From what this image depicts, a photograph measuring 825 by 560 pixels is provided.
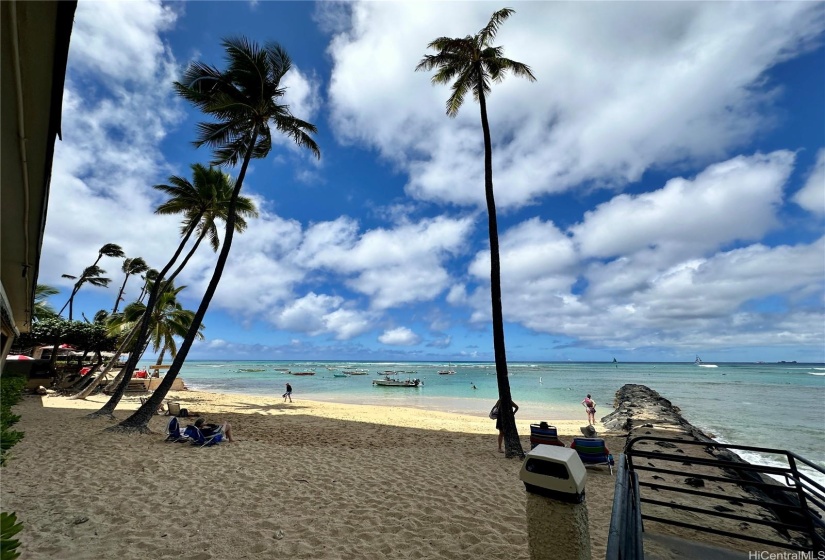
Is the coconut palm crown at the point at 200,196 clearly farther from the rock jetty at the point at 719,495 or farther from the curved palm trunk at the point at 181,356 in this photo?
the rock jetty at the point at 719,495

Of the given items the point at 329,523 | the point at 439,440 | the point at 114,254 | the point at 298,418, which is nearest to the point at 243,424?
the point at 298,418

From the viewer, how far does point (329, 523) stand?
4645mm

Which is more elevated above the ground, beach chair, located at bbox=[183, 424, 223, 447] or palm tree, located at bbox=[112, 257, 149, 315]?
palm tree, located at bbox=[112, 257, 149, 315]

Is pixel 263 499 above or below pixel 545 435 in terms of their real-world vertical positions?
below

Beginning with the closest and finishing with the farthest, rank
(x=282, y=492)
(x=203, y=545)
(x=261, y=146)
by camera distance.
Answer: (x=203, y=545)
(x=282, y=492)
(x=261, y=146)

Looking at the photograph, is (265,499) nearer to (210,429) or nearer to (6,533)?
(6,533)

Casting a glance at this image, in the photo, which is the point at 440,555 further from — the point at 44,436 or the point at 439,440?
the point at 44,436

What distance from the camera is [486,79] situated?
11.1 meters

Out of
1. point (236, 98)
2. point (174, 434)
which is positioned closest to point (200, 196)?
point (236, 98)

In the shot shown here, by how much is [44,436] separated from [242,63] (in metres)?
12.5

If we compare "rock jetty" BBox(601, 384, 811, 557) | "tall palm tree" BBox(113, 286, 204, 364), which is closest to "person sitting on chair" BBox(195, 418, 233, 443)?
"rock jetty" BBox(601, 384, 811, 557)

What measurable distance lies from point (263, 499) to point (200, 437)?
4.34 meters

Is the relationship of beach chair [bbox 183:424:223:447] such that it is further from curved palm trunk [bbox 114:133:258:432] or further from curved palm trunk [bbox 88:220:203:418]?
curved palm trunk [bbox 88:220:203:418]

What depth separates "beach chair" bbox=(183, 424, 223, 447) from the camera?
8500 mm
